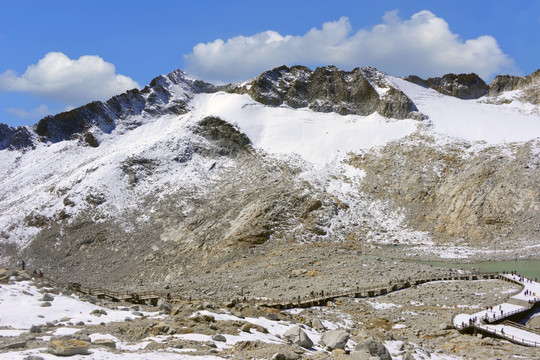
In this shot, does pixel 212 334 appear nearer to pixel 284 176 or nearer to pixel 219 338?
pixel 219 338

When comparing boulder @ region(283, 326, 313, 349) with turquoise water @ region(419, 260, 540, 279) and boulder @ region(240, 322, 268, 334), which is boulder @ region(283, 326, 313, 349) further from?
turquoise water @ region(419, 260, 540, 279)

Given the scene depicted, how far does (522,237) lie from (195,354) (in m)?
54.3

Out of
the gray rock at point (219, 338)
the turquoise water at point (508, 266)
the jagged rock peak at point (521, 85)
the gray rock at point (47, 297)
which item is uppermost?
the jagged rock peak at point (521, 85)

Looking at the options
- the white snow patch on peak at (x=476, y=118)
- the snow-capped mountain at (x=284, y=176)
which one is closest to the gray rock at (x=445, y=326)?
the snow-capped mountain at (x=284, y=176)

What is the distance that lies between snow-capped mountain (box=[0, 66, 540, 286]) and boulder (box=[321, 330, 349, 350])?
39914mm

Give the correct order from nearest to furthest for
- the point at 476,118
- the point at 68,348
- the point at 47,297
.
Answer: the point at 68,348
the point at 47,297
the point at 476,118

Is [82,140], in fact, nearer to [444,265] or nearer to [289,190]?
[289,190]

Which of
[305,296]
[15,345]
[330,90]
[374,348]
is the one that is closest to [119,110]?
[330,90]

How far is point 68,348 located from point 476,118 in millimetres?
89127

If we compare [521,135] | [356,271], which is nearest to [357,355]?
[356,271]

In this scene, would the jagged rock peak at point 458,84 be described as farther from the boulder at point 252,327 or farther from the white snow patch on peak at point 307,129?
the boulder at point 252,327

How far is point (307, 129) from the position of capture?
92562 millimetres

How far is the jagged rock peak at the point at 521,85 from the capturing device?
97.8 m

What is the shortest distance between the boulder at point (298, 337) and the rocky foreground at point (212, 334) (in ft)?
0.12
